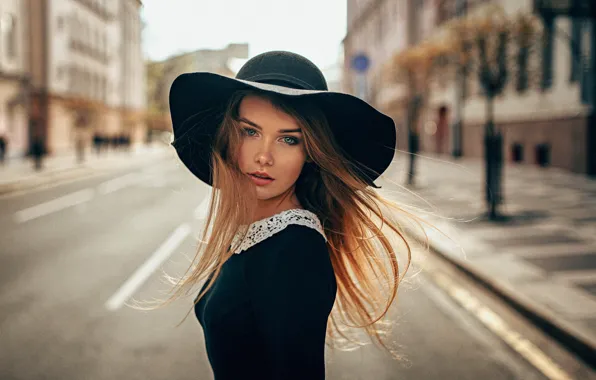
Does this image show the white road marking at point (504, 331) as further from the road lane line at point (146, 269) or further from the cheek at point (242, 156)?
the road lane line at point (146, 269)

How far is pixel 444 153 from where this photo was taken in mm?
32844

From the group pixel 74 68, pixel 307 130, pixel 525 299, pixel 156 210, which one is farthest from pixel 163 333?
pixel 74 68

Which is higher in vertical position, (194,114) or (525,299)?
(194,114)

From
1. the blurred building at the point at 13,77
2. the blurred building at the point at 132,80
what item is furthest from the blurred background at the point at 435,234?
the blurred building at the point at 132,80

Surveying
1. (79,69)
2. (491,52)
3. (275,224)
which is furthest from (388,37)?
(275,224)

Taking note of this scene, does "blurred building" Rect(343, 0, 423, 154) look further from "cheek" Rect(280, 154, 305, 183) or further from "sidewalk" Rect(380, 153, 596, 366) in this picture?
"cheek" Rect(280, 154, 305, 183)

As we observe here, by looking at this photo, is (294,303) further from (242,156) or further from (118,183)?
(118,183)

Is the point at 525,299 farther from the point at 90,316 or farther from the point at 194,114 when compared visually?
the point at 194,114

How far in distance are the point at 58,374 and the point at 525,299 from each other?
3.72m

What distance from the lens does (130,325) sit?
4906 millimetres

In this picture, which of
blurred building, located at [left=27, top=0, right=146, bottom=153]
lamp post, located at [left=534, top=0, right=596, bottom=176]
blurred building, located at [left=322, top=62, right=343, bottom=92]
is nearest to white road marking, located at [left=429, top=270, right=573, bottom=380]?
blurred building, located at [left=322, top=62, right=343, bottom=92]

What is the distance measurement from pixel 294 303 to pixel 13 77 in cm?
3551

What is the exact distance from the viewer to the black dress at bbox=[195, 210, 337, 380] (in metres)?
1.27

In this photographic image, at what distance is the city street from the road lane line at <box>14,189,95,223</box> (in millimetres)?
2304
